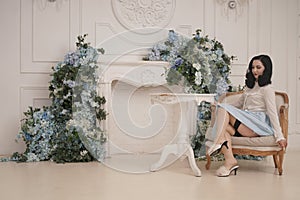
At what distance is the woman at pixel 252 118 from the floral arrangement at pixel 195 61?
0.65 m

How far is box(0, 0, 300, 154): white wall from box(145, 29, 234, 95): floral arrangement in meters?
0.34

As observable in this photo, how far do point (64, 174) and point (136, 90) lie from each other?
180cm

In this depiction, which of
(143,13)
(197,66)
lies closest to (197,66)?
(197,66)

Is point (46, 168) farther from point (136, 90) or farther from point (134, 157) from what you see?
point (136, 90)

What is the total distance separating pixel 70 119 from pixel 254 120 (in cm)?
182

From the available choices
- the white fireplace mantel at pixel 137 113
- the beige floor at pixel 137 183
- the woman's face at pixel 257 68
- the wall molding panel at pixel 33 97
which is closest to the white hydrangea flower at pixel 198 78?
the white fireplace mantel at pixel 137 113

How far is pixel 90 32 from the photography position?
5152mm

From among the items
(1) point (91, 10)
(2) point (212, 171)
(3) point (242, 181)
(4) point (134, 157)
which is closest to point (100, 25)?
(1) point (91, 10)

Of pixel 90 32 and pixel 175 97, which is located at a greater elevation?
pixel 90 32

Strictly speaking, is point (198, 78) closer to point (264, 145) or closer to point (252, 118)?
point (252, 118)

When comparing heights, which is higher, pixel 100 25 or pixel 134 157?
pixel 100 25

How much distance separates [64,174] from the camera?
3811 millimetres

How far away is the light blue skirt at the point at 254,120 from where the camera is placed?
12.8ft

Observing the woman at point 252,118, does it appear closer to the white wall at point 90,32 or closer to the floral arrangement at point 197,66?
the floral arrangement at point 197,66
